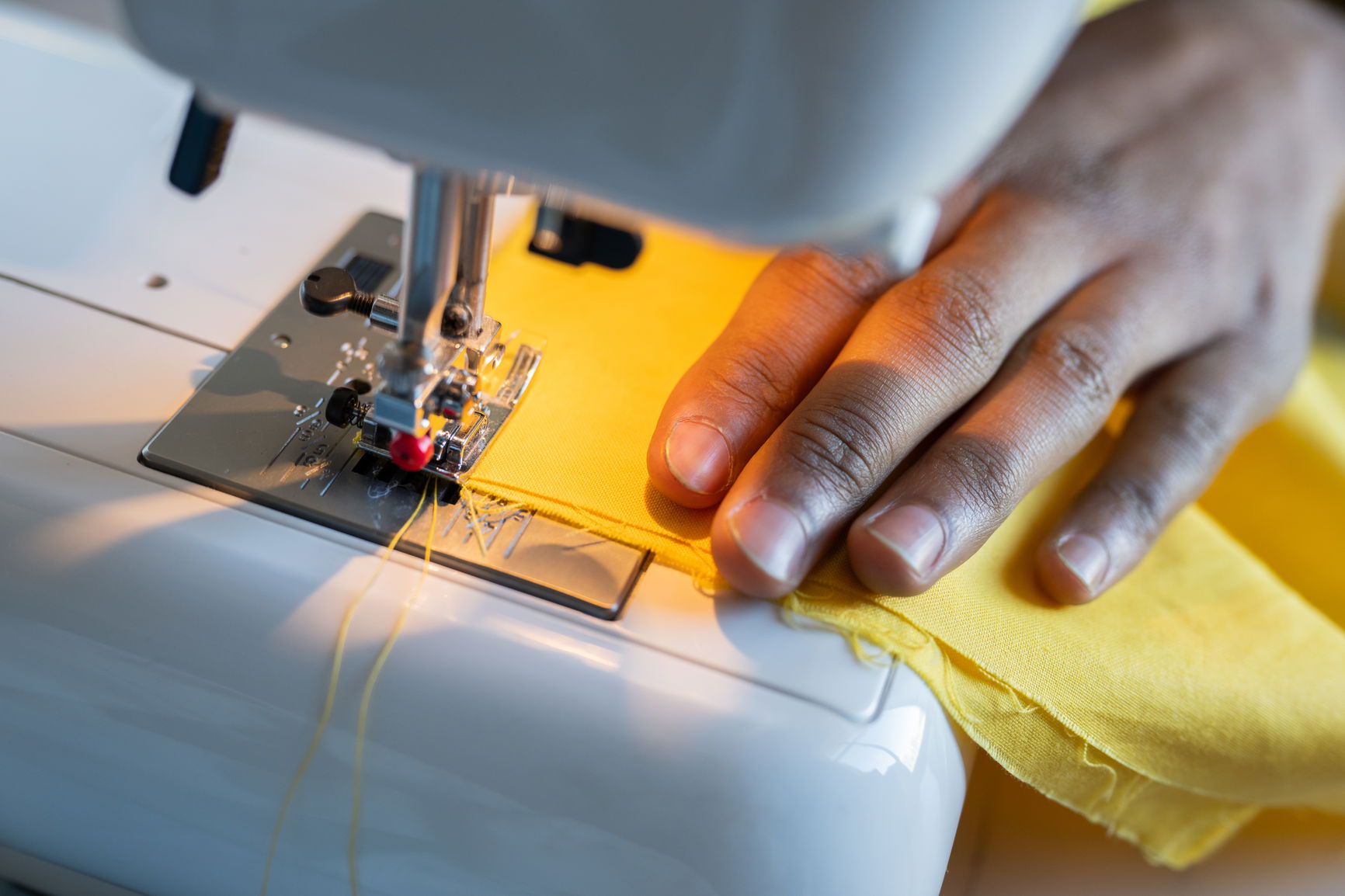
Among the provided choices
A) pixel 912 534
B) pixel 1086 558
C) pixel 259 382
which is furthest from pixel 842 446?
pixel 259 382

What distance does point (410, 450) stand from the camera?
0.47m

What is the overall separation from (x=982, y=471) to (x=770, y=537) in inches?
5.3

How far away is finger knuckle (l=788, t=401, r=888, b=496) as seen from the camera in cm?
49

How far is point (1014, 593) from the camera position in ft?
1.78

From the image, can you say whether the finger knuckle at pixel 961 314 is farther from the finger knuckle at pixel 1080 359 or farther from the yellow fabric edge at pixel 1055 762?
the yellow fabric edge at pixel 1055 762

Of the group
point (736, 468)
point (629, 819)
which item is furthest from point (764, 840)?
point (736, 468)

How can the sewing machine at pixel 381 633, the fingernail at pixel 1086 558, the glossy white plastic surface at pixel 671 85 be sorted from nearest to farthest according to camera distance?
A: the glossy white plastic surface at pixel 671 85
the sewing machine at pixel 381 633
the fingernail at pixel 1086 558

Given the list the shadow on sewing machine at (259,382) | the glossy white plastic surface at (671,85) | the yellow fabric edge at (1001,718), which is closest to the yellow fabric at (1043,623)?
the yellow fabric edge at (1001,718)

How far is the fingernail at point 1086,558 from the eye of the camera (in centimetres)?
55

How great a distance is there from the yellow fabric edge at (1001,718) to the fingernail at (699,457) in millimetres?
30

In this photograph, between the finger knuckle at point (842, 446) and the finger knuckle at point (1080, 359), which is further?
the finger knuckle at point (1080, 359)

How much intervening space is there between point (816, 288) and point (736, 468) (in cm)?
14

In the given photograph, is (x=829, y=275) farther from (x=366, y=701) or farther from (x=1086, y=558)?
(x=366, y=701)

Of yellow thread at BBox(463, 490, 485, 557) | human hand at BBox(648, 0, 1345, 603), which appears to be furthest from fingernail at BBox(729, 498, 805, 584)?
yellow thread at BBox(463, 490, 485, 557)
